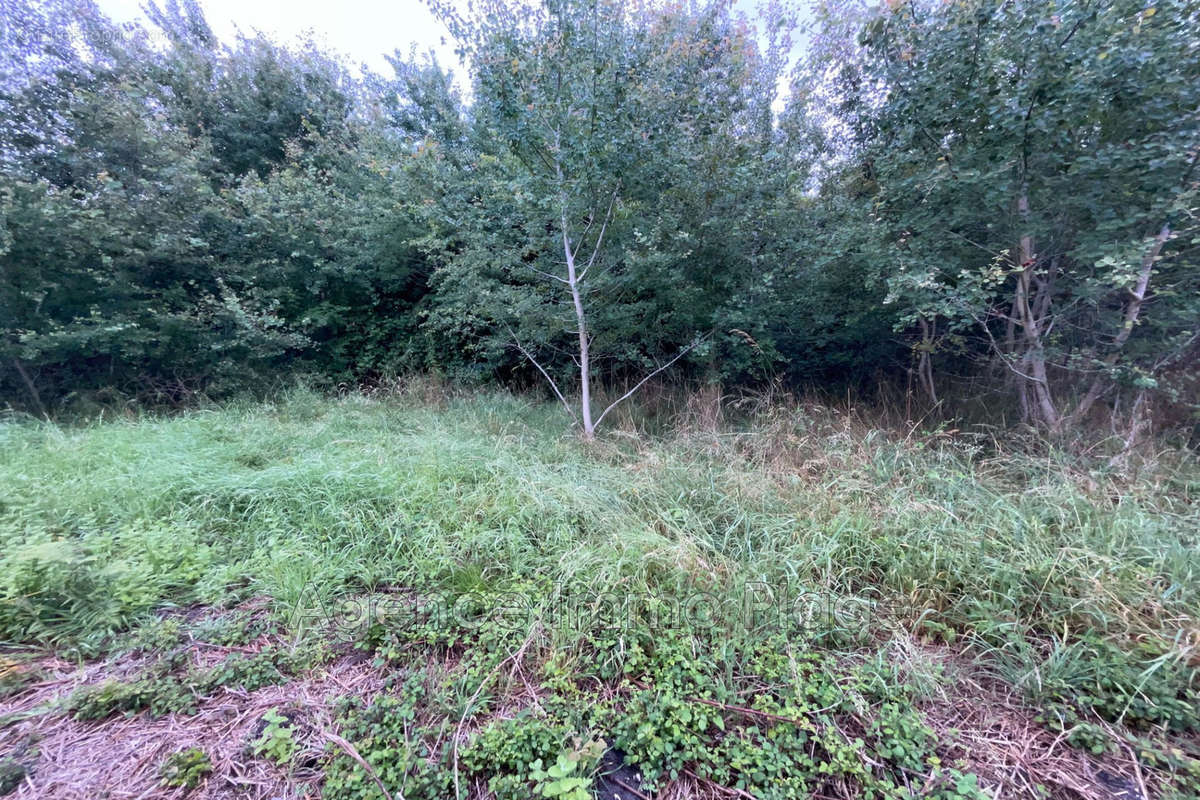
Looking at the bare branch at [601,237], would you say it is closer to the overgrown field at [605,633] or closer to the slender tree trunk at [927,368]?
the overgrown field at [605,633]

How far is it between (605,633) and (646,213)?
4.17 m

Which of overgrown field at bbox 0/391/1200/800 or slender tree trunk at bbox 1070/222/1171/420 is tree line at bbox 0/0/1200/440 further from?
overgrown field at bbox 0/391/1200/800

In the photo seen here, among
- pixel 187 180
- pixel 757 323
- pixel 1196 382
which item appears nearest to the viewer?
pixel 1196 382

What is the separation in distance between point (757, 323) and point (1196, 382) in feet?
11.4

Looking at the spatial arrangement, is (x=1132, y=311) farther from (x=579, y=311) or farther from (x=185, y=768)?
(x=185, y=768)

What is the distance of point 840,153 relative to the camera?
5.33 metres

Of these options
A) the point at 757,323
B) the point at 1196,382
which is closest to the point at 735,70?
the point at 757,323

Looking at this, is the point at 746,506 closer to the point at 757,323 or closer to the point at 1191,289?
the point at 757,323

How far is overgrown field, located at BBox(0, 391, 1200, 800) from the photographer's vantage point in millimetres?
1535

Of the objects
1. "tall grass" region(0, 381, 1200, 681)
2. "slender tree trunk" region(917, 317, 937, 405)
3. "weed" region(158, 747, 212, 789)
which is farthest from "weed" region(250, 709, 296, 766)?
"slender tree trunk" region(917, 317, 937, 405)

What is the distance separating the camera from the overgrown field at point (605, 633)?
154cm

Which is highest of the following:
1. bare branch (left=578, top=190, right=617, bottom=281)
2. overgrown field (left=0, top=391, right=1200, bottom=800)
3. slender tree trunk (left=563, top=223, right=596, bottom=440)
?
bare branch (left=578, top=190, right=617, bottom=281)

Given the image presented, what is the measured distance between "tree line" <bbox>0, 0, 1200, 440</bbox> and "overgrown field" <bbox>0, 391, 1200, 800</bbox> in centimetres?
180

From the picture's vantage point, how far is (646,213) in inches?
190
